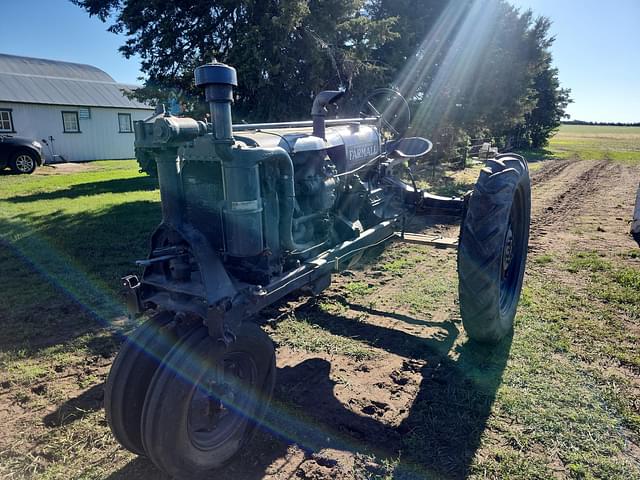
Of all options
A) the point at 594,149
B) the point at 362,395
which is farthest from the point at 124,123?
the point at 594,149

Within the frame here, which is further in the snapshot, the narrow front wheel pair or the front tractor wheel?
the front tractor wheel

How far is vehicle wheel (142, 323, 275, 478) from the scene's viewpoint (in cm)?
222

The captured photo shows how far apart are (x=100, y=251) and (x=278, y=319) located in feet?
11.5

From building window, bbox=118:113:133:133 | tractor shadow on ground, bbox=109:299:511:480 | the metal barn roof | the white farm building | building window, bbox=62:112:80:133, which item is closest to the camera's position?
tractor shadow on ground, bbox=109:299:511:480

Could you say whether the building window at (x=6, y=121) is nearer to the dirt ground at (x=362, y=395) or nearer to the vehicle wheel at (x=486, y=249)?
the dirt ground at (x=362, y=395)

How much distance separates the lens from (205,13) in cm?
985

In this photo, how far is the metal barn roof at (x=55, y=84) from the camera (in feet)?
68.5

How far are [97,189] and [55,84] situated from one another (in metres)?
14.1

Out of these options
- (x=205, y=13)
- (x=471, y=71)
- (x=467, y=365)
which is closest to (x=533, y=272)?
(x=467, y=365)

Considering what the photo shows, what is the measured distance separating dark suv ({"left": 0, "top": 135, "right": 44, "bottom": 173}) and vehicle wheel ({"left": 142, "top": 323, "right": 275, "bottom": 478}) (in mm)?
16258

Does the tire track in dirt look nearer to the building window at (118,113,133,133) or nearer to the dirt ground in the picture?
the dirt ground

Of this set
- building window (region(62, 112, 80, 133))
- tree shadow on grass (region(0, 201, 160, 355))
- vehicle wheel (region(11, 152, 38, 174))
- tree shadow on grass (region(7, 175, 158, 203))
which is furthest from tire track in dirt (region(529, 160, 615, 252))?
building window (region(62, 112, 80, 133))

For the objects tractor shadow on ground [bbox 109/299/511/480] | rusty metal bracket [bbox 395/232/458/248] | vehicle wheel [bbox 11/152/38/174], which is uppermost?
vehicle wheel [bbox 11/152/38/174]

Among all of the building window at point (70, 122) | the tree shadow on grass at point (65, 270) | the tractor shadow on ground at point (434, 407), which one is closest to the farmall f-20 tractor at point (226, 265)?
the tractor shadow on ground at point (434, 407)
